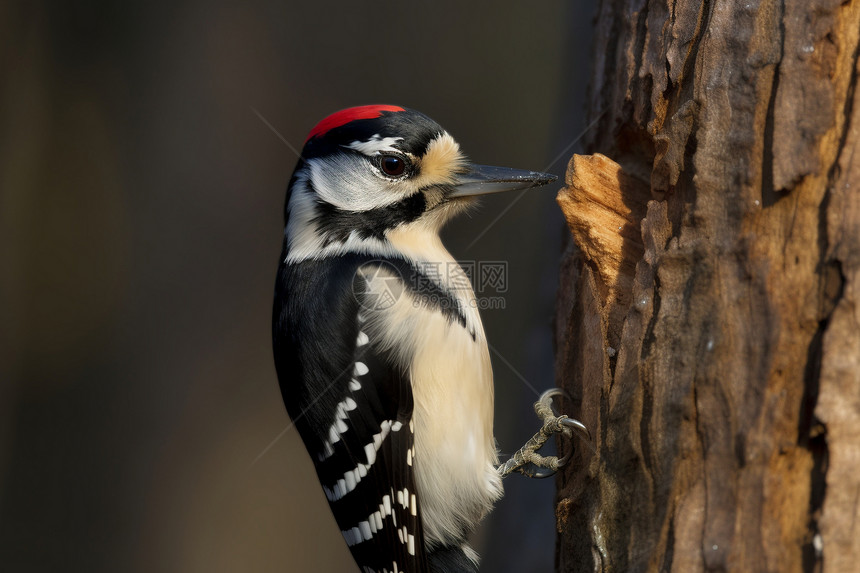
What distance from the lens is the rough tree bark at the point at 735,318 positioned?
1457mm

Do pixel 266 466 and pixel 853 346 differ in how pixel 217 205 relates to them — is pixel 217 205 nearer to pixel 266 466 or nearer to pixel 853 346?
pixel 266 466

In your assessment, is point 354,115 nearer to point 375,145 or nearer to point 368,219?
point 375,145

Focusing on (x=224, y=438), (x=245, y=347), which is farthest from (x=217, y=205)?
(x=224, y=438)

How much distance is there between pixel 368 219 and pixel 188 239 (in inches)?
74.8

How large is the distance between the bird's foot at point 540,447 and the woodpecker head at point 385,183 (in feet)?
2.24

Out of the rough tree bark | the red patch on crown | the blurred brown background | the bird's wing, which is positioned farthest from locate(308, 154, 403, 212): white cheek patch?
the blurred brown background

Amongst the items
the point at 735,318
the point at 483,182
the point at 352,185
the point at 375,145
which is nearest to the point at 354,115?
the point at 375,145

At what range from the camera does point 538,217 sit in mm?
3854

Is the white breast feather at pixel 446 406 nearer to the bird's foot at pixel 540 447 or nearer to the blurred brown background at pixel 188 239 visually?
A: the bird's foot at pixel 540 447

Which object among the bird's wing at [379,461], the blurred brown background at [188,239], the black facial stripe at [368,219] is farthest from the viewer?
the blurred brown background at [188,239]

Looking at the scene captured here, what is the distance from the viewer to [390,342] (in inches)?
92.8

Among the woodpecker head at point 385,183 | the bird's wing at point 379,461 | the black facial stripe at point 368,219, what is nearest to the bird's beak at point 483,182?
the woodpecker head at point 385,183

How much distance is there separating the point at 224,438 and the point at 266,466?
0.27 m

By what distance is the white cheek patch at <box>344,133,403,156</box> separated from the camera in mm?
2537
